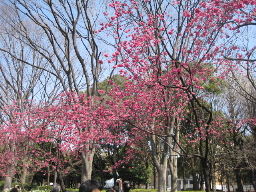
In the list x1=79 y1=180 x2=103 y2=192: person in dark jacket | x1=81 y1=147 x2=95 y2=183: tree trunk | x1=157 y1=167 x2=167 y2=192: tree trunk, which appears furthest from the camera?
x1=157 y1=167 x2=167 y2=192: tree trunk

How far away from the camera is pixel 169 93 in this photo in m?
9.92

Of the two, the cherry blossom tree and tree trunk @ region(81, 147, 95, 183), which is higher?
the cherry blossom tree

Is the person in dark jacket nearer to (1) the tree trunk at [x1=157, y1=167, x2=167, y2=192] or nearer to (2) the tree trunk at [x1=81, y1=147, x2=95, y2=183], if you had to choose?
(2) the tree trunk at [x1=81, y1=147, x2=95, y2=183]

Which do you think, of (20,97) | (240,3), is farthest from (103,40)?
(20,97)

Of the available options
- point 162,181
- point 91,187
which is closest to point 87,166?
point 162,181

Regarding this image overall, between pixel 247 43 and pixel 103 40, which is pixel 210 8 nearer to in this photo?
pixel 247 43

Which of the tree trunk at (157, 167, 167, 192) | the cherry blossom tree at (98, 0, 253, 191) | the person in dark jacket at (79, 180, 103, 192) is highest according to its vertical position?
the cherry blossom tree at (98, 0, 253, 191)

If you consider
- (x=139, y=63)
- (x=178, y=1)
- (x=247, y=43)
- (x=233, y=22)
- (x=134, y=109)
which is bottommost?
(x=134, y=109)

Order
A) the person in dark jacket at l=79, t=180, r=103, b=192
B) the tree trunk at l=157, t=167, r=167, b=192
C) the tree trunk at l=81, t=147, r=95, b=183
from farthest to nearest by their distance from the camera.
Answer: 1. the tree trunk at l=157, t=167, r=167, b=192
2. the tree trunk at l=81, t=147, r=95, b=183
3. the person in dark jacket at l=79, t=180, r=103, b=192

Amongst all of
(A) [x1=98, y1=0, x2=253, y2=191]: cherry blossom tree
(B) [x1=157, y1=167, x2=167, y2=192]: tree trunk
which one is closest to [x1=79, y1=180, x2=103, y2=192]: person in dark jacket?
(A) [x1=98, y1=0, x2=253, y2=191]: cherry blossom tree

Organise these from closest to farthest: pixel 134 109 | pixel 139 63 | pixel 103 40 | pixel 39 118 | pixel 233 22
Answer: pixel 233 22
pixel 139 63
pixel 134 109
pixel 103 40
pixel 39 118

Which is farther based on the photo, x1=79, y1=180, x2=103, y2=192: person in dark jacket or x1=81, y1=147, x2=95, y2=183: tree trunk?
x1=81, y1=147, x2=95, y2=183: tree trunk

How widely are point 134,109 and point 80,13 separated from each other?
4575 mm

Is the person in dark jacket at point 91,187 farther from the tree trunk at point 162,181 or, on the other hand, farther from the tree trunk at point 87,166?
the tree trunk at point 162,181
